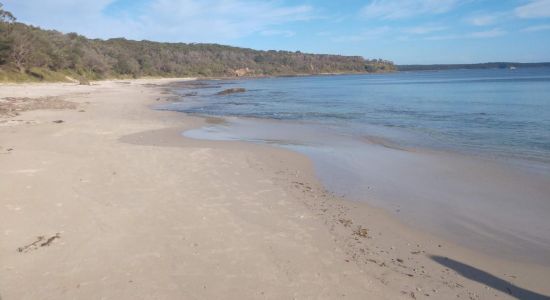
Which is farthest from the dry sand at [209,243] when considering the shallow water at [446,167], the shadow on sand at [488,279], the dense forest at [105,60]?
the dense forest at [105,60]

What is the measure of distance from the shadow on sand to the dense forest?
4878cm

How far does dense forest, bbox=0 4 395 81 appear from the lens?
159 ft

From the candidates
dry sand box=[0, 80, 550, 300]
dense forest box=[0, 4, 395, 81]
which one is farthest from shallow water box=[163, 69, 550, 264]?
dense forest box=[0, 4, 395, 81]

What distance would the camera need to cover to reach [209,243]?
538 centimetres

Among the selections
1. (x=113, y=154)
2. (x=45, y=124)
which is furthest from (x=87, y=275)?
(x=45, y=124)

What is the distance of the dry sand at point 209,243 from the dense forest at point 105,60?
143 feet

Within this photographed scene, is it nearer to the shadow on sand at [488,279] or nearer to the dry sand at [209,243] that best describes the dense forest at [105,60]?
the dry sand at [209,243]

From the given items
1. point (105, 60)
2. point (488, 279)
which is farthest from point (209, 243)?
point (105, 60)

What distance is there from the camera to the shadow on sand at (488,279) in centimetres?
445

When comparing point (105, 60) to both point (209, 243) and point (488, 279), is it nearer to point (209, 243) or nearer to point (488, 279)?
point (209, 243)

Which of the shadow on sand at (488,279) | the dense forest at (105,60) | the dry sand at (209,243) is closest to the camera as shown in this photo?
the dry sand at (209,243)

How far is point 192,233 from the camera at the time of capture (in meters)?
5.69

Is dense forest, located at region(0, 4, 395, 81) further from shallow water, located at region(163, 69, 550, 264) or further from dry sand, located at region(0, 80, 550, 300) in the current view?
dry sand, located at region(0, 80, 550, 300)

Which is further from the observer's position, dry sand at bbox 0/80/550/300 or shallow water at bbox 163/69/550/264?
shallow water at bbox 163/69/550/264
